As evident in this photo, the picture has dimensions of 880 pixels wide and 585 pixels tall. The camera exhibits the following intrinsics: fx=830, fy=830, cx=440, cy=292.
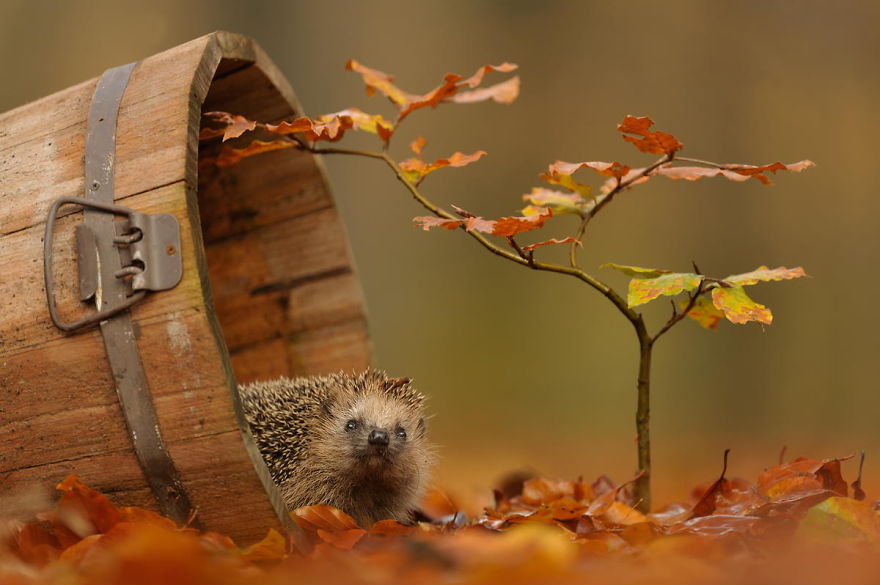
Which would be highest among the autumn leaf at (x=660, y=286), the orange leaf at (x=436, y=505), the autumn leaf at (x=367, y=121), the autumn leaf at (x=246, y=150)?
the autumn leaf at (x=367, y=121)

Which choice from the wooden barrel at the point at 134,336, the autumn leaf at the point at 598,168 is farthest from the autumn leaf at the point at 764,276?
the wooden barrel at the point at 134,336

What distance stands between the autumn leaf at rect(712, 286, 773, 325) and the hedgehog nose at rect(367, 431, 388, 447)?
113cm

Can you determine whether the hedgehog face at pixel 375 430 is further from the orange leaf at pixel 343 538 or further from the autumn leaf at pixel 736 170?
the autumn leaf at pixel 736 170

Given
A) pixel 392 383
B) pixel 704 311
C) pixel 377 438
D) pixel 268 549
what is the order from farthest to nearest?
pixel 392 383 → pixel 377 438 → pixel 704 311 → pixel 268 549

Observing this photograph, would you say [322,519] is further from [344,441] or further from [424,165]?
[424,165]

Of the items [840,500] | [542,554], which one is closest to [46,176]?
[542,554]

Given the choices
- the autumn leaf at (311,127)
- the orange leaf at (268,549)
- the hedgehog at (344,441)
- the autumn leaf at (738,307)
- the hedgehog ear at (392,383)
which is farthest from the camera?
the hedgehog ear at (392,383)

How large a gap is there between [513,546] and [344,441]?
1.25 meters

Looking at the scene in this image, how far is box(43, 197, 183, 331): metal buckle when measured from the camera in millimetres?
1923

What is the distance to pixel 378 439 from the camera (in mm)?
2660

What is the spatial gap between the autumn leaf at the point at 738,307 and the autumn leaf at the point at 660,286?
7 cm

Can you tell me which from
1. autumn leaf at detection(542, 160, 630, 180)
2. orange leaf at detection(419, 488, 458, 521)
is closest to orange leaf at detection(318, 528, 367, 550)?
orange leaf at detection(419, 488, 458, 521)

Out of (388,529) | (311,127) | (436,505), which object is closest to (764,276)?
(388,529)

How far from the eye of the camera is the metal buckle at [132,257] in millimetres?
1923
